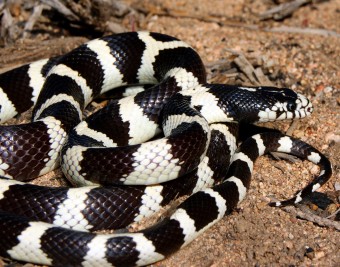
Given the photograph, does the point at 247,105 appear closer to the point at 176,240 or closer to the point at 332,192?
the point at 332,192

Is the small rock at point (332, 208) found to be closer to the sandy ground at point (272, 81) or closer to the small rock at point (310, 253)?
the sandy ground at point (272, 81)

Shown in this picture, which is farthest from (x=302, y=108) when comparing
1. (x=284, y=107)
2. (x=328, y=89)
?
(x=328, y=89)

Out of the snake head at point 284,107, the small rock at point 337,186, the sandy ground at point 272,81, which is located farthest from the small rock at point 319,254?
the snake head at point 284,107

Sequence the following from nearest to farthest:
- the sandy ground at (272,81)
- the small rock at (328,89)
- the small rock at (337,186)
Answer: the sandy ground at (272,81) < the small rock at (337,186) < the small rock at (328,89)

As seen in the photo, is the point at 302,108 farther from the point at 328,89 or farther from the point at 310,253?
the point at 310,253

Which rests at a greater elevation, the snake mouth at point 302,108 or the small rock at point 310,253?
the snake mouth at point 302,108

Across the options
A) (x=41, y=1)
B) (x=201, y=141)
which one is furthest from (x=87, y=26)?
(x=201, y=141)
